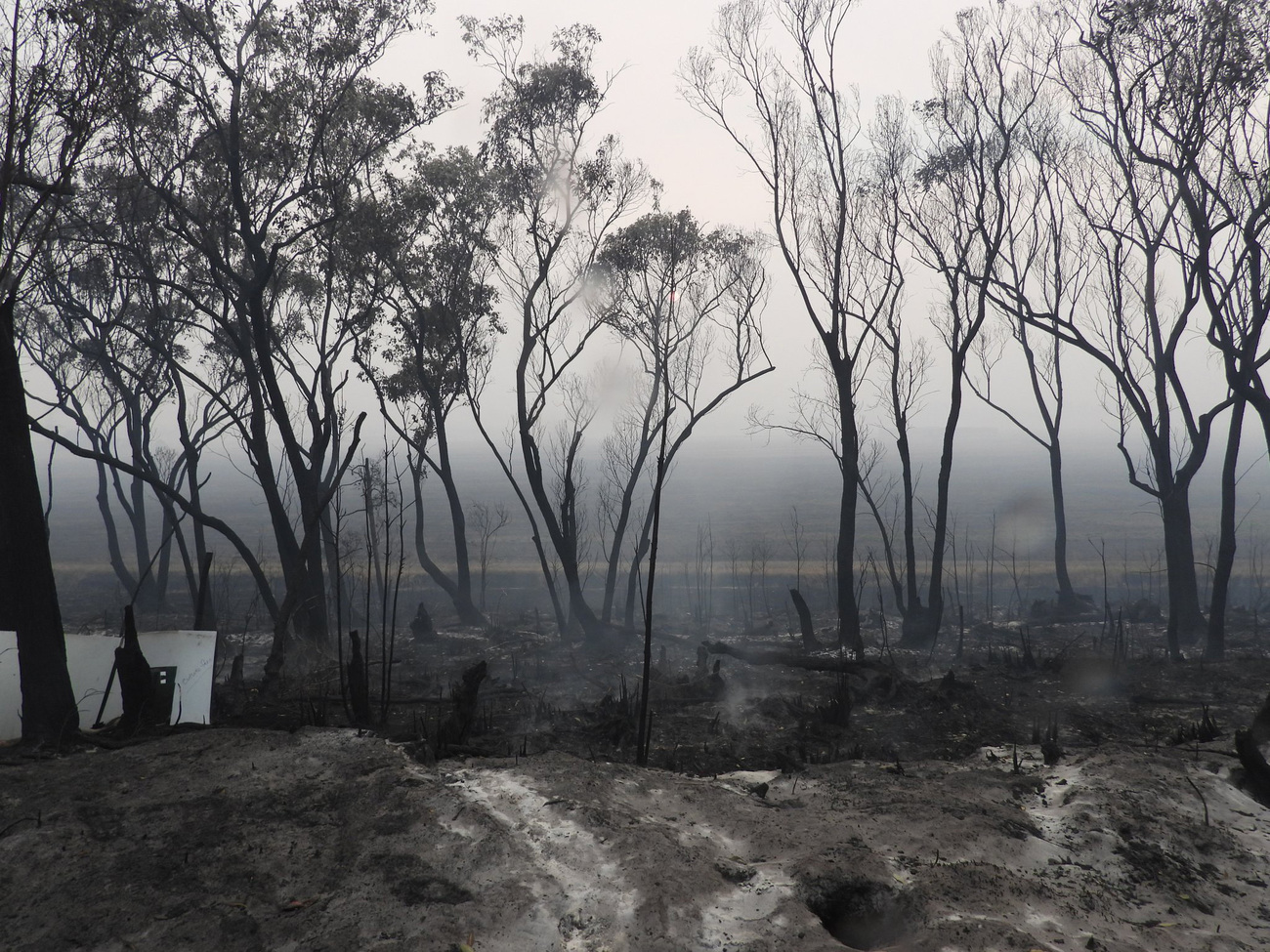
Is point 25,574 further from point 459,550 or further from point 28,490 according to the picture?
point 459,550

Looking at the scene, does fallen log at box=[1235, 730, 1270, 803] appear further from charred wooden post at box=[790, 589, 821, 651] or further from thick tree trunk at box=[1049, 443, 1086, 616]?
thick tree trunk at box=[1049, 443, 1086, 616]

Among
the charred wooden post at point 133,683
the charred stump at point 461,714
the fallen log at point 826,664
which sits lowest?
the fallen log at point 826,664

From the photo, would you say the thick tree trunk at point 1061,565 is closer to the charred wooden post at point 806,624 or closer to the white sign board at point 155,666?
the charred wooden post at point 806,624

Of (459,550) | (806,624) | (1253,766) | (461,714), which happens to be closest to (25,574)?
(461,714)

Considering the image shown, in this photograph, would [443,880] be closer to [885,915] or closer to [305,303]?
[885,915]

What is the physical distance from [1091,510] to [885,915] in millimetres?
76565

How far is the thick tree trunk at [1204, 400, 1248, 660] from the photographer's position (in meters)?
12.9

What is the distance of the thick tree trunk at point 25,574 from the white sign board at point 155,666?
0.67m

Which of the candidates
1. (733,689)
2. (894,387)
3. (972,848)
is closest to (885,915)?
(972,848)

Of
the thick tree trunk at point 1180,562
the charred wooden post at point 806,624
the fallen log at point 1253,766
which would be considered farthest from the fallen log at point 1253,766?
the thick tree trunk at point 1180,562

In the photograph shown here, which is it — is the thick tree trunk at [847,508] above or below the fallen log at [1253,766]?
above

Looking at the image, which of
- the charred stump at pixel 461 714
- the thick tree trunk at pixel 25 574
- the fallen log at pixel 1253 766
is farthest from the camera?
the thick tree trunk at pixel 25 574

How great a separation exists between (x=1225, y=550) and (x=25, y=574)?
17.3 meters

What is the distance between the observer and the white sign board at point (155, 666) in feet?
25.2
